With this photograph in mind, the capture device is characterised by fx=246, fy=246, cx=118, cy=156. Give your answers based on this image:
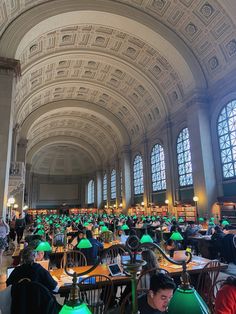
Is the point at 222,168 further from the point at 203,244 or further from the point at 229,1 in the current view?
the point at 229,1

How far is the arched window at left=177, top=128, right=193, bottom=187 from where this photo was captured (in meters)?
18.4

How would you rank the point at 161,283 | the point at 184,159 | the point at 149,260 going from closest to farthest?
the point at 161,283
the point at 149,260
the point at 184,159

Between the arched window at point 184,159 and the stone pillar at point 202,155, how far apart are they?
1474 mm

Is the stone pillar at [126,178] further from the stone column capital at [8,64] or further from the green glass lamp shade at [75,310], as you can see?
the green glass lamp shade at [75,310]

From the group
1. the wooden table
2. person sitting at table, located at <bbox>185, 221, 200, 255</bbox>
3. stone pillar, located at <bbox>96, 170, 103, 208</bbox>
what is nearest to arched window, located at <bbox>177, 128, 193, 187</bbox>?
person sitting at table, located at <bbox>185, 221, 200, 255</bbox>

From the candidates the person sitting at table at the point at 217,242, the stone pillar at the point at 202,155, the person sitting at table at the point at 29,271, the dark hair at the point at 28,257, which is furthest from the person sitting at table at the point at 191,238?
the dark hair at the point at 28,257

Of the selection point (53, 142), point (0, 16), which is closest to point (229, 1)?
point (0, 16)

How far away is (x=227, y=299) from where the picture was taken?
7.63 ft

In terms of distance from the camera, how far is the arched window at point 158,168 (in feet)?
72.3

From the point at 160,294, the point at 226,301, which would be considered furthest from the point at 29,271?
the point at 226,301

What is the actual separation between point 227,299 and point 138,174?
2457 cm

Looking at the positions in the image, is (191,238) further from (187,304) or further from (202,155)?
(187,304)

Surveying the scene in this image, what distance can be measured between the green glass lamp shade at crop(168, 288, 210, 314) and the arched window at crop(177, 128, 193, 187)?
57.9 ft

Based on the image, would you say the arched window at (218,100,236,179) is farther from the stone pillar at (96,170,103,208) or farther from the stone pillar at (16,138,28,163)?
the stone pillar at (96,170,103,208)
